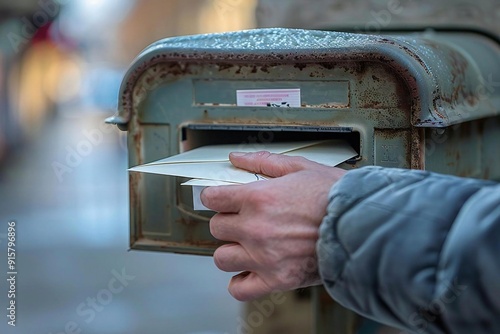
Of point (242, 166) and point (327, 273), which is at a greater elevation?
point (242, 166)

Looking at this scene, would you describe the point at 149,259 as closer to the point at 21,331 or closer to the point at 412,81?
the point at 21,331

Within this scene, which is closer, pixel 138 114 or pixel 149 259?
pixel 138 114

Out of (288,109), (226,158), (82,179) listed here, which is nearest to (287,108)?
(288,109)

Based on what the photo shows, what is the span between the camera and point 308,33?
162cm

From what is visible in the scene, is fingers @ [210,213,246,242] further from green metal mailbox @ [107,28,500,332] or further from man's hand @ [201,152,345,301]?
green metal mailbox @ [107,28,500,332]

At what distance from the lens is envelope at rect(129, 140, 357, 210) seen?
1.42m

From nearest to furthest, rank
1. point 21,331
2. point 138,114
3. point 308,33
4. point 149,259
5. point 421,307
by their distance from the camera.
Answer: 1. point 421,307
2. point 308,33
3. point 138,114
4. point 21,331
5. point 149,259

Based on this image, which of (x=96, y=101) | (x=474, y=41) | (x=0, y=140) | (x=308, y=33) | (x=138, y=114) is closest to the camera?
(x=308, y=33)

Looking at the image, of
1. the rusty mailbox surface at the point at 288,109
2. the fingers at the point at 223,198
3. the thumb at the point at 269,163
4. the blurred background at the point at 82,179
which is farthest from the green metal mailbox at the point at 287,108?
the blurred background at the point at 82,179

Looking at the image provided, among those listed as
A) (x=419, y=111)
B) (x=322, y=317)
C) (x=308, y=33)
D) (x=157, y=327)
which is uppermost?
(x=308, y=33)

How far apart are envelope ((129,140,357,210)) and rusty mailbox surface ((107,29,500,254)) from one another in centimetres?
5

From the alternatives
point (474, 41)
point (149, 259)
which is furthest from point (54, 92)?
point (474, 41)

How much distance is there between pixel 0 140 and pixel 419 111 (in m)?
8.24

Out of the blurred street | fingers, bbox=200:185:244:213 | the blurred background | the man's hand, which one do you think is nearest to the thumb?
the man's hand
